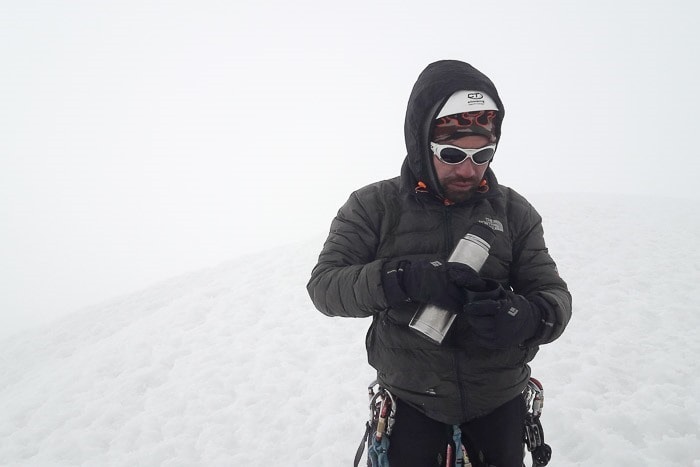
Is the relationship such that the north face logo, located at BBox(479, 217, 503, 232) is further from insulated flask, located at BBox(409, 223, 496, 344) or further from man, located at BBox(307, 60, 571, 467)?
insulated flask, located at BBox(409, 223, 496, 344)

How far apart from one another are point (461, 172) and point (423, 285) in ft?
2.75

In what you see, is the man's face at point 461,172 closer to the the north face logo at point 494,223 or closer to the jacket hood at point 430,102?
the jacket hood at point 430,102

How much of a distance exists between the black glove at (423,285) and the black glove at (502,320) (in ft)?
0.32

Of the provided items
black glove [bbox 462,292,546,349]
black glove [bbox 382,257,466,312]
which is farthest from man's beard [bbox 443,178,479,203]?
black glove [bbox 462,292,546,349]

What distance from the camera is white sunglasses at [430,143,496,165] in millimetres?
2371

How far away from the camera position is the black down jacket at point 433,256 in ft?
7.73

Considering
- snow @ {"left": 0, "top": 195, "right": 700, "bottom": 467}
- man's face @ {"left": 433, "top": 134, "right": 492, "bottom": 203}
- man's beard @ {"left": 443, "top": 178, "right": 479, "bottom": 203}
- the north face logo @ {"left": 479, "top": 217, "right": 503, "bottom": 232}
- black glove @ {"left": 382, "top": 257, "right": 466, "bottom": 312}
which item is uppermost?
man's face @ {"left": 433, "top": 134, "right": 492, "bottom": 203}

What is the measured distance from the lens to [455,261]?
2.12m

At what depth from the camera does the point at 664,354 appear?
20.6 feet

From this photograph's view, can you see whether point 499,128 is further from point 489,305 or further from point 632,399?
point 632,399

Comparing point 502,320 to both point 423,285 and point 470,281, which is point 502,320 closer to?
point 470,281

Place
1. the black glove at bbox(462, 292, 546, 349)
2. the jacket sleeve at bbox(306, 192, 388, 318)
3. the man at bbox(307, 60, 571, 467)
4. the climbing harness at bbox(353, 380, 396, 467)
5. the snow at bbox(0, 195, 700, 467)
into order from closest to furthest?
the black glove at bbox(462, 292, 546, 349), the jacket sleeve at bbox(306, 192, 388, 318), the man at bbox(307, 60, 571, 467), the climbing harness at bbox(353, 380, 396, 467), the snow at bbox(0, 195, 700, 467)

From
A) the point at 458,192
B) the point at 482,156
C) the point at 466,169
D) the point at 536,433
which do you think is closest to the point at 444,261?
the point at 458,192

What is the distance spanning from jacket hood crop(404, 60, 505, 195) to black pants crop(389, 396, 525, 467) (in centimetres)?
153
